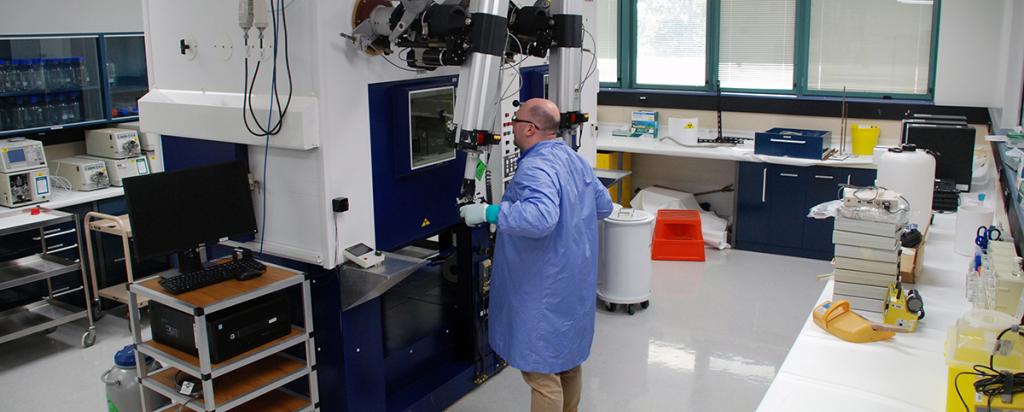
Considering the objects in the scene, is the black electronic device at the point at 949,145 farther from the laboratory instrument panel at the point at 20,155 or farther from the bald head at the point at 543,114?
the laboratory instrument panel at the point at 20,155

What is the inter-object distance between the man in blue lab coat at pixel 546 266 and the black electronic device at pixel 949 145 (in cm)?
210

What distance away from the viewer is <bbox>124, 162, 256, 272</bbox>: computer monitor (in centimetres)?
285

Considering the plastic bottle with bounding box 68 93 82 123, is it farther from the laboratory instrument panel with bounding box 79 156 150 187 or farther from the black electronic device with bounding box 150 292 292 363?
the black electronic device with bounding box 150 292 292 363

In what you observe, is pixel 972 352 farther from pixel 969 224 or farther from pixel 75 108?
pixel 75 108

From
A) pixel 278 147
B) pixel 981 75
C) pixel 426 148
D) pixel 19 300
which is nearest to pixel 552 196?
pixel 426 148

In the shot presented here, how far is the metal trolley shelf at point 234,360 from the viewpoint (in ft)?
9.20

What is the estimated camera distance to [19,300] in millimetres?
4902

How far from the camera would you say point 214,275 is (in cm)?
303

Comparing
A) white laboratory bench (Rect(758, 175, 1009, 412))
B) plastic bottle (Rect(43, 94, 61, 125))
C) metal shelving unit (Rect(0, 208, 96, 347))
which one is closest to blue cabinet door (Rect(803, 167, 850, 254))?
white laboratory bench (Rect(758, 175, 1009, 412))

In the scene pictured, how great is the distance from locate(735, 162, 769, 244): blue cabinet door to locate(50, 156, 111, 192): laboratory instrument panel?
4.39 meters

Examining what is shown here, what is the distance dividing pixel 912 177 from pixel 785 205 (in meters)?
2.64

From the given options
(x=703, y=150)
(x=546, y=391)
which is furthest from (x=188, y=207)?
(x=703, y=150)

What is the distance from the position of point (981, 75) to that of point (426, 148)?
4.22 metres

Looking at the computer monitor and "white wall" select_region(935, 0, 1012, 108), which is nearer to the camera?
the computer monitor
